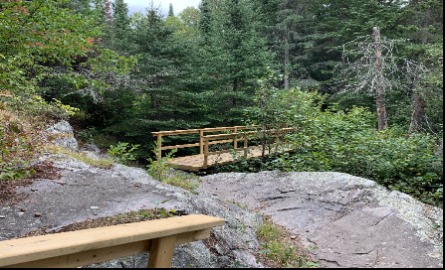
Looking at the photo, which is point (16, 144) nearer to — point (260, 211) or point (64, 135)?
point (64, 135)

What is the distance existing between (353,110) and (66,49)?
340cm

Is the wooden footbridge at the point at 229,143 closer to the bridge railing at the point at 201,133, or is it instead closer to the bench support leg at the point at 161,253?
the bridge railing at the point at 201,133

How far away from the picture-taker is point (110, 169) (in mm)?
4137

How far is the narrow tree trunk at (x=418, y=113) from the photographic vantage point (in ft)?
8.84

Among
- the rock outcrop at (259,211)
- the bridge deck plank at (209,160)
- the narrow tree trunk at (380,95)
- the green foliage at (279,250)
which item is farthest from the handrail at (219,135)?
the green foliage at (279,250)

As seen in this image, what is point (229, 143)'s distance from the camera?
14.4 feet

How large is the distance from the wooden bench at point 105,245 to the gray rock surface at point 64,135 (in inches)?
147

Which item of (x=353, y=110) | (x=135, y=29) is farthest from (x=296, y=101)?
(x=135, y=29)

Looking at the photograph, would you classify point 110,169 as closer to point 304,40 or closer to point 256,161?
point 256,161

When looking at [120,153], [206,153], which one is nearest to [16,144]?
[120,153]

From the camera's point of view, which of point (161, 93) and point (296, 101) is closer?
point (296, 101)

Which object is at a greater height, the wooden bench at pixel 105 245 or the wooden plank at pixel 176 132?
the wooden plank at pixel 176 132

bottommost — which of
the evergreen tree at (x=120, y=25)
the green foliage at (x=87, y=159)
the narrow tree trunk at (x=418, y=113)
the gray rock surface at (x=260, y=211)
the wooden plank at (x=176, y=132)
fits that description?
the gray rock surface at (x=260, y=211)

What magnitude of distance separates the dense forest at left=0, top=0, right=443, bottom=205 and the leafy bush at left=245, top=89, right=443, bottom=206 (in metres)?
0.01
